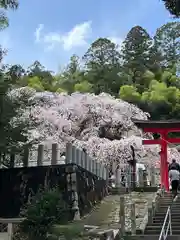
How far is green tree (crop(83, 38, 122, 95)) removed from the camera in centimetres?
5200

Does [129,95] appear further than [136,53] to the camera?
No

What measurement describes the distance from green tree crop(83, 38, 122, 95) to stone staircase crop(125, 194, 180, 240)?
34.0 m

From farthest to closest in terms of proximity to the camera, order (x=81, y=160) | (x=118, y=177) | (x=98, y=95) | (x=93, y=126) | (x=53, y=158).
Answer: (x=98, y=95)
(x=93, y=126)
(x=118, y=177)
(x=81, y=160)
(x=53, y=158)

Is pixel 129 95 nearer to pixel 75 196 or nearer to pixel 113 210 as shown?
pixel 113 210

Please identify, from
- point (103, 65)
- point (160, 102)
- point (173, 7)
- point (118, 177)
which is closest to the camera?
point (173, 7)

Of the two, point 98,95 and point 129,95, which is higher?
point 129,95

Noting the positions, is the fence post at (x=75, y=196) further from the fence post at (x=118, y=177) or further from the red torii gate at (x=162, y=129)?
the fence post at (x=118, y=177)

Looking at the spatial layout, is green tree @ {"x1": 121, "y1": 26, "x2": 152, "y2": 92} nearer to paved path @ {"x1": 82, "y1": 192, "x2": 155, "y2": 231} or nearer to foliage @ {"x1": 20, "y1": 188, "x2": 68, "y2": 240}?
paved path @ {"x1": 82, "y1": 192, "x2": 155, "y2": 231}

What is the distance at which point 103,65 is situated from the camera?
5578 cm

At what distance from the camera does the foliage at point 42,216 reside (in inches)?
350

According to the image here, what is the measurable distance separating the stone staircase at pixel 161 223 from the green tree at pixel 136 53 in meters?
39.1

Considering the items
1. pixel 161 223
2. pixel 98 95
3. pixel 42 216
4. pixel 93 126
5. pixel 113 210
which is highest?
pixel 98 95

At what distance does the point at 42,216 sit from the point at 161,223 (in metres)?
5.75

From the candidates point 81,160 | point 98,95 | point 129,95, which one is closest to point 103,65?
point 129,95
